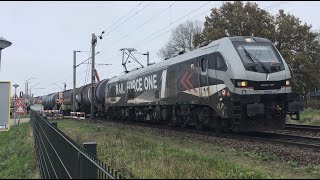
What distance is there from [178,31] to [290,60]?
3442 cm

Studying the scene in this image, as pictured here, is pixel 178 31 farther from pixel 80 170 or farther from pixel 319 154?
pixel 80 170

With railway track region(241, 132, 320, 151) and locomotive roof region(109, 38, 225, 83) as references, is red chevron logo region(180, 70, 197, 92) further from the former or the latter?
railway track region(241, 132, 320, 151)

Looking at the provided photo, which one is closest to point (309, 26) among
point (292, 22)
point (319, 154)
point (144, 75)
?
point (292, 22)

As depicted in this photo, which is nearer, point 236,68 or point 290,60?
point 236,68

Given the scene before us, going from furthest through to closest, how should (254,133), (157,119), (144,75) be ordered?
1. (144,75)
2. (157,119)
3. (254,133)

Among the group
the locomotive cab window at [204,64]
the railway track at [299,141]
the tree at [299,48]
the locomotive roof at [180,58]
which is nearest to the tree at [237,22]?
the tree at [299,48]

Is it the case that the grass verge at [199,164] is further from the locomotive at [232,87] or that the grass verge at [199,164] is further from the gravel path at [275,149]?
the locomotive at [232,87]

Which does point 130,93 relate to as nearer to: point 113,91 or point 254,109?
point 113,91

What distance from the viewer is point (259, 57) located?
15664 millimetres

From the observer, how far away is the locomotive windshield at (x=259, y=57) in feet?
49.5

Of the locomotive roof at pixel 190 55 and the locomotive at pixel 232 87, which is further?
the locomotive roof at pixel 190 55

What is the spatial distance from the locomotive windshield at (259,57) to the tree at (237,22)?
83.8 feet

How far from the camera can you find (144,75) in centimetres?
2473

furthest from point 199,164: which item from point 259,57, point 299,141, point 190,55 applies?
point 190,55
